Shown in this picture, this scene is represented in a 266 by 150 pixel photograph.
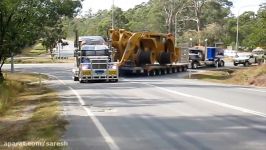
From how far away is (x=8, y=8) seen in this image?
30531mm

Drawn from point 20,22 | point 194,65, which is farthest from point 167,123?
point 194,65

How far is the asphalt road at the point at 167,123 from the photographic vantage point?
11.0m

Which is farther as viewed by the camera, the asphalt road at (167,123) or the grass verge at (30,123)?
the grass verge at (30,123)

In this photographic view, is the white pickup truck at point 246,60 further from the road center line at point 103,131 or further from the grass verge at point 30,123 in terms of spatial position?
the road center line at point 103,131

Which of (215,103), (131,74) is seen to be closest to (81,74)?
(131,74)

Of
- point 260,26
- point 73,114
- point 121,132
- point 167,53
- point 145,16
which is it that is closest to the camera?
point 121,132

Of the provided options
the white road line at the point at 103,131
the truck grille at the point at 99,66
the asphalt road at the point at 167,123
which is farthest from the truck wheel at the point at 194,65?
the white road line at the point at 103,131

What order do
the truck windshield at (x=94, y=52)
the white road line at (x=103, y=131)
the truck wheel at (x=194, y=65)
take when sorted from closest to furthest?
the white road line at (x=103, y=131) → the truck windshield at (x=94, y=52) → the truck wheel at (x=194, y=65)

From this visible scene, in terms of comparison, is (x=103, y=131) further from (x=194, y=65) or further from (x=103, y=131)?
(x=194, y=65)

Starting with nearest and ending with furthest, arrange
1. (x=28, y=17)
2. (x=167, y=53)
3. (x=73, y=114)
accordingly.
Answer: (x=73, y=114), (x=28, y=17), (x=167, y=53)

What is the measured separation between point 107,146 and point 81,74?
2363cm

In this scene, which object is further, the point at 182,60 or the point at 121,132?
the point at 182,60

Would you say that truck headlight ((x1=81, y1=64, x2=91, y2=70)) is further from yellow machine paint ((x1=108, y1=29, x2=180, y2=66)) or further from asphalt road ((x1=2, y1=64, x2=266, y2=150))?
asphalt road ((x1=2, y1=64, x2=266, y2=150))

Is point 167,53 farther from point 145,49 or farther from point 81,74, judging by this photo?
point 81,74
